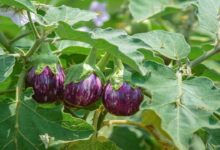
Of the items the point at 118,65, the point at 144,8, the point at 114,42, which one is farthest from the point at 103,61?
the point at 144,8

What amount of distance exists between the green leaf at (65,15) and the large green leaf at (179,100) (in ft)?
0.48

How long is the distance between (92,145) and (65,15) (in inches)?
10.7

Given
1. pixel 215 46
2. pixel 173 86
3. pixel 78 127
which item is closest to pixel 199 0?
pixel 215 46

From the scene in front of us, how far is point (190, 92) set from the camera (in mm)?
1015

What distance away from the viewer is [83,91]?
1072 millimetres

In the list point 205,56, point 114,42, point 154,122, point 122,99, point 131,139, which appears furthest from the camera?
point 131,139

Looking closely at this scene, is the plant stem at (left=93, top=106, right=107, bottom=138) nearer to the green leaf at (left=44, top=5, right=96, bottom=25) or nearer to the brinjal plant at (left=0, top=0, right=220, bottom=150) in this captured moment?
the brinjal plant at (left=0, top=0, right=220, bottom=150)

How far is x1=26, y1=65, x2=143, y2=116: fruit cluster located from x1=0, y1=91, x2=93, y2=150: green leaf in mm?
39

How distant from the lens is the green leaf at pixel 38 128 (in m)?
1.03

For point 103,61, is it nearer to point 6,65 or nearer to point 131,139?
point 6,65

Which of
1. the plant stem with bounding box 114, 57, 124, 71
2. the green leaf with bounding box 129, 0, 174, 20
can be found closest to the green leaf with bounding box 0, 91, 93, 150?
the plant stem with bounding box 114, 57, 124, 71

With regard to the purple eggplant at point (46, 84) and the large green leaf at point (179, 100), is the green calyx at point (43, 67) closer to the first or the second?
the purple eggplant at point (46, 84)

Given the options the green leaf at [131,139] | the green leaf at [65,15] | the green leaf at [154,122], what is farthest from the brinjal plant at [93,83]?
the green leaf at [131,139]

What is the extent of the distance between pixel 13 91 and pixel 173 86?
1.06 ft
